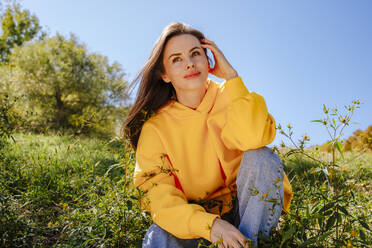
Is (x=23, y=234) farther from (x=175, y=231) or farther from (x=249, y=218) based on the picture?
(x=249, y=218)

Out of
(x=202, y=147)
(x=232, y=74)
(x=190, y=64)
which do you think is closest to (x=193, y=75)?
(x=190, y=64)

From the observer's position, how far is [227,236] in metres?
1.97

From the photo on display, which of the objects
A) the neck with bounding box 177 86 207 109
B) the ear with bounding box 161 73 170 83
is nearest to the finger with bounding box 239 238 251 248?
the neck with bounding box 177 86 207 109

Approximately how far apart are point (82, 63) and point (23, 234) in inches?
625

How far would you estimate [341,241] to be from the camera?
2.06 m

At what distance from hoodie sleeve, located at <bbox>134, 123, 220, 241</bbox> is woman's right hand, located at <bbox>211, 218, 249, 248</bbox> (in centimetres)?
5

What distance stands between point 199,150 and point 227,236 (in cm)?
98

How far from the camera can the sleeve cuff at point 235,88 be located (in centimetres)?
266

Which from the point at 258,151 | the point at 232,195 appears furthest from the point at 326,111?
the point at 232,195

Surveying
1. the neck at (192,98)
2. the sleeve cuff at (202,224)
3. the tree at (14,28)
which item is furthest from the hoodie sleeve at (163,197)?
the tree at (14,28)

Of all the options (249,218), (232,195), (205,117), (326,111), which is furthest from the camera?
(205,117)

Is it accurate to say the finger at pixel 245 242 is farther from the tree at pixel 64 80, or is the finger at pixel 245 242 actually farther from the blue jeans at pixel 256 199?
the tree at pixel 64 80

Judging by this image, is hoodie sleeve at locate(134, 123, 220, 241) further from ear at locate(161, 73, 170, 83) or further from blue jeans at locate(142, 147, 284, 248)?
ear at locate(161, 73, 170, 83)

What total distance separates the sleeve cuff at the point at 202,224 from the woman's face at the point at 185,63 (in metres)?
1.20
